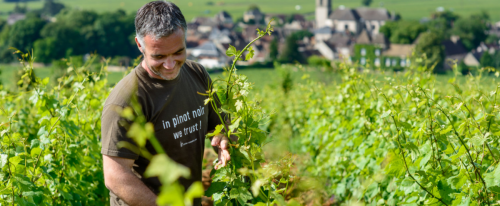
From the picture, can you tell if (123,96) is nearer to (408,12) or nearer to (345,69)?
(345,69)

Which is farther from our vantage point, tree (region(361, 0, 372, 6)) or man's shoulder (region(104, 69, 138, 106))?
tree (region(361, 0, 372, 6))

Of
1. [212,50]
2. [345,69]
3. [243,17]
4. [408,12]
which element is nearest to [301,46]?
[212,50]

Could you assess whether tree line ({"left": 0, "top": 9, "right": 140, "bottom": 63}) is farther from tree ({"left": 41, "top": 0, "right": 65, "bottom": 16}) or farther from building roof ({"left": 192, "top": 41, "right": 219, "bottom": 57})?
tree ({"left": 41, "top": 0, "right": 65, "bottom": 16})

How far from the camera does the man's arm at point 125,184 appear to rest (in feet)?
6.04

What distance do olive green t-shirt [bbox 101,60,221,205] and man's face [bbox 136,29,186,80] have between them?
11 centimetres

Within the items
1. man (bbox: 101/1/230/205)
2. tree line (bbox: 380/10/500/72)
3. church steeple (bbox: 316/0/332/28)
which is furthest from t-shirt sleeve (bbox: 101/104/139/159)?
church steeple (bbox: 316/0/332/28)

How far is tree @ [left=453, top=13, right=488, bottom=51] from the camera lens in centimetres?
7812

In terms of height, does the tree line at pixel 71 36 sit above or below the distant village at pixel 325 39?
above

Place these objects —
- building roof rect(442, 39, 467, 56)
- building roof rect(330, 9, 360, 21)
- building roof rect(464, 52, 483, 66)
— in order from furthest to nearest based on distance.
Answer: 1. building roof rect(330, 9, 360, 21)
2. building roof rect(464, 52, 483, 66)
3. building roof rect(442, 39, 467, 56)

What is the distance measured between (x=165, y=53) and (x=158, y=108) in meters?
0.31

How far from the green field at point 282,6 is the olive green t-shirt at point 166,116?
375ft

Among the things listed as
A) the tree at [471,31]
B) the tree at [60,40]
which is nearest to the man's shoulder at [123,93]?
the tree at [60,40]

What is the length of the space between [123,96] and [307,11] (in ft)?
441

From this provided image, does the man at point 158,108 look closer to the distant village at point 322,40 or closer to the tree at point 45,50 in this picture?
the distant village at point 322,40
